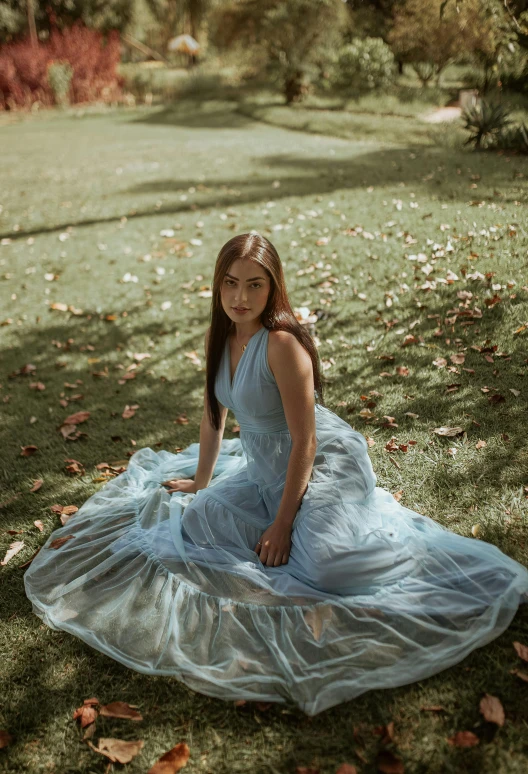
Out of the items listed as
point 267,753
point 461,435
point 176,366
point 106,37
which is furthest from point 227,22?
point 267,753

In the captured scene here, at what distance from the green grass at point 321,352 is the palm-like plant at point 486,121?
79 cm

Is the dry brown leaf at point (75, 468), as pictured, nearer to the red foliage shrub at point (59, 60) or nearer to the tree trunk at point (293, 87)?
the tree trunk at point (293, 87)

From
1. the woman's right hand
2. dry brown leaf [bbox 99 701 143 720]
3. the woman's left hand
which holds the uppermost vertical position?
the woman's left hand

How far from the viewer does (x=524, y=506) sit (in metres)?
3.07

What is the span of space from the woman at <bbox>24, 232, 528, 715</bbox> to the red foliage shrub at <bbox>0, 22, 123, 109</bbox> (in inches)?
1184

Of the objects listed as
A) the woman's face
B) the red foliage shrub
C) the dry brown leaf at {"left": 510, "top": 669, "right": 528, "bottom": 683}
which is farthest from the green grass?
the red foliage shrub

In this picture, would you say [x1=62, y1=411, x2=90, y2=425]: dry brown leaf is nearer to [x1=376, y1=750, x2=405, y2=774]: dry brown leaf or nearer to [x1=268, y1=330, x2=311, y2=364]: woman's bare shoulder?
[x1=268, y1=330, x2=311, y2=364]: woman's bare shoulder

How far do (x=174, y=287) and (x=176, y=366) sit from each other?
1.88 meters

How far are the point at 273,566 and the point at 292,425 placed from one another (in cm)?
60

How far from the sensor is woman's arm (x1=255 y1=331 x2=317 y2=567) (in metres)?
2.57

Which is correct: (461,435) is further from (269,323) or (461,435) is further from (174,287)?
(174,287)

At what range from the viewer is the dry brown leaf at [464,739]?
1.98 m

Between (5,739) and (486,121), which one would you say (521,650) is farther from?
(486,121)

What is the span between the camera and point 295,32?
78.4 ft
